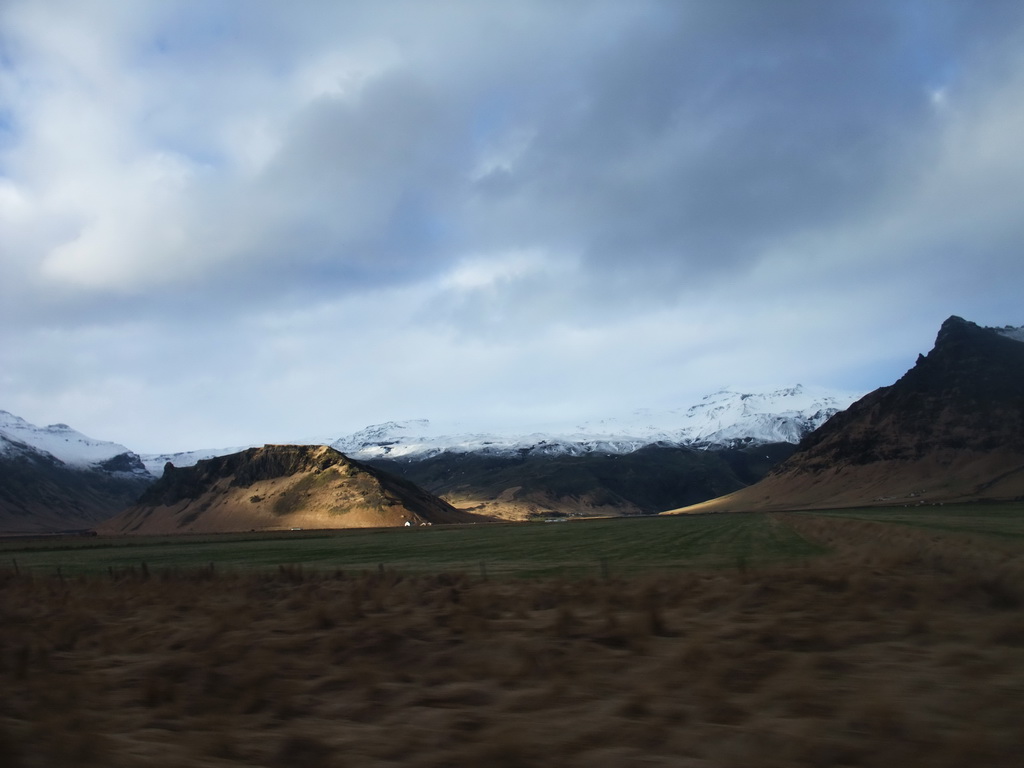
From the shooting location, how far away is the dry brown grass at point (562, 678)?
638cm

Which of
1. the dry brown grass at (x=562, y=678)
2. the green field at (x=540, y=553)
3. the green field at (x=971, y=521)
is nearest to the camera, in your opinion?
the dry brown grass at (x=562, y=678)

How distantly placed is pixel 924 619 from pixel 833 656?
85.2 inches

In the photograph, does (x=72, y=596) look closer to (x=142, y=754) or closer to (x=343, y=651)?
(x=343, y=651)

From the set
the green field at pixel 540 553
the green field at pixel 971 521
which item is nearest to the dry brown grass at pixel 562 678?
the green field at pixel 540 553

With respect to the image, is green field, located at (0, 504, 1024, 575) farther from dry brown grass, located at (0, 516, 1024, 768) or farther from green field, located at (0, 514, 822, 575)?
dry brown grass, located at (0, 516, 1024, 768)

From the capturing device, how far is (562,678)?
8734 millimetres

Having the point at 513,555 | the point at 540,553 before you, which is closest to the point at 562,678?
the point at 513,555

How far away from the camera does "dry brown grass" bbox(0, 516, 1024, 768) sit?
20.9 feet

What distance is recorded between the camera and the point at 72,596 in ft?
70.7

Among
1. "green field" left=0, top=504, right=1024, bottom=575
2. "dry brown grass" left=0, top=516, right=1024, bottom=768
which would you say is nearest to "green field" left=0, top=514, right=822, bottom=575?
"green field" left=0, top=504, right=1024, bottom=575

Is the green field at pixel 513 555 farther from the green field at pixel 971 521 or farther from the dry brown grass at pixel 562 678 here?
the green field at pixel 971 521

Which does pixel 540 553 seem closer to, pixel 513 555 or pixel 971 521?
pixel 513 555

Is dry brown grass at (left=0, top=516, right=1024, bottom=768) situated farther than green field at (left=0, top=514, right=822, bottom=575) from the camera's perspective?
No

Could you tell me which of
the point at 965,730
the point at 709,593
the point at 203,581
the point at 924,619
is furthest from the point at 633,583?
the point at 203,581
